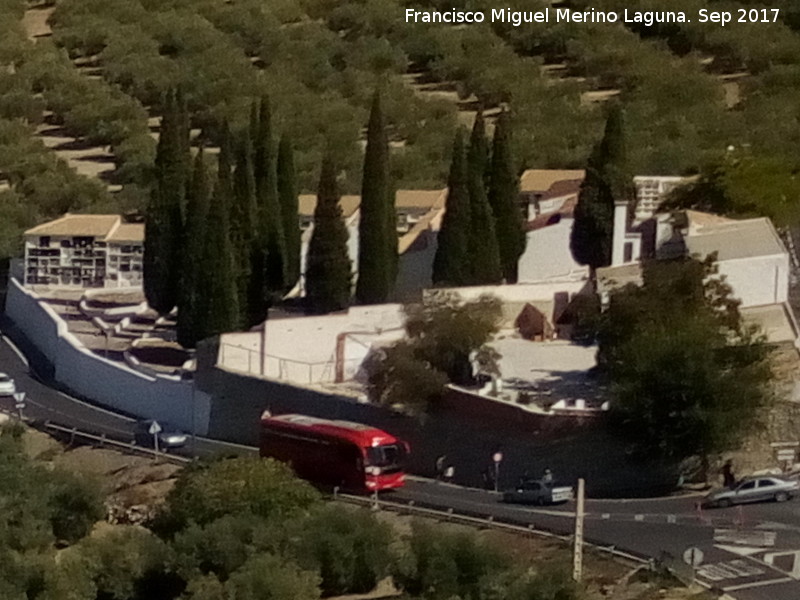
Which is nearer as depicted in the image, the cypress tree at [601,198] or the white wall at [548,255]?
the white wall at [548,255]

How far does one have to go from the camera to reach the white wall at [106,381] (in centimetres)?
894

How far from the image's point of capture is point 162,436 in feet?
29.1

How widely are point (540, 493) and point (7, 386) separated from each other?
364 centimetres

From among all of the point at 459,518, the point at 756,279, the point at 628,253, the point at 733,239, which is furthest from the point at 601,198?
the point at 459,518

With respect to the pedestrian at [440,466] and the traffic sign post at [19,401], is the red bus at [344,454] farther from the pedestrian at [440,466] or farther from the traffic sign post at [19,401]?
the traffic sign post at [19,401]

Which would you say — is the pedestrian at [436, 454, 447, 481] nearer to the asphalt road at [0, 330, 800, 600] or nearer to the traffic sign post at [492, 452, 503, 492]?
the asphalt road at [0, 330, 800, 600]

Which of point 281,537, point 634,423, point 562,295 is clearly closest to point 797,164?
point 562,295

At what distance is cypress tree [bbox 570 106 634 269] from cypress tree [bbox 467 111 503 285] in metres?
0.47

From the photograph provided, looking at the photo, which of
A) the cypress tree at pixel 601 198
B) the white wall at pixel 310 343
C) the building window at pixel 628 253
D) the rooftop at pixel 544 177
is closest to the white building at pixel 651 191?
the cypress tree at pixel 601 198

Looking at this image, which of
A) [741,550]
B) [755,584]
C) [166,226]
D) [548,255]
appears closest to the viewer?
[755,584]

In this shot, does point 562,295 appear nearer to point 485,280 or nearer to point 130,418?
point 485,280

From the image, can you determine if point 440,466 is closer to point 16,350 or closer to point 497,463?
point 497,463

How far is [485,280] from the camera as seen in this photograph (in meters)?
9.26

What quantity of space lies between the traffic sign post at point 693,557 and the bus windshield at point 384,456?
60.1 inches
